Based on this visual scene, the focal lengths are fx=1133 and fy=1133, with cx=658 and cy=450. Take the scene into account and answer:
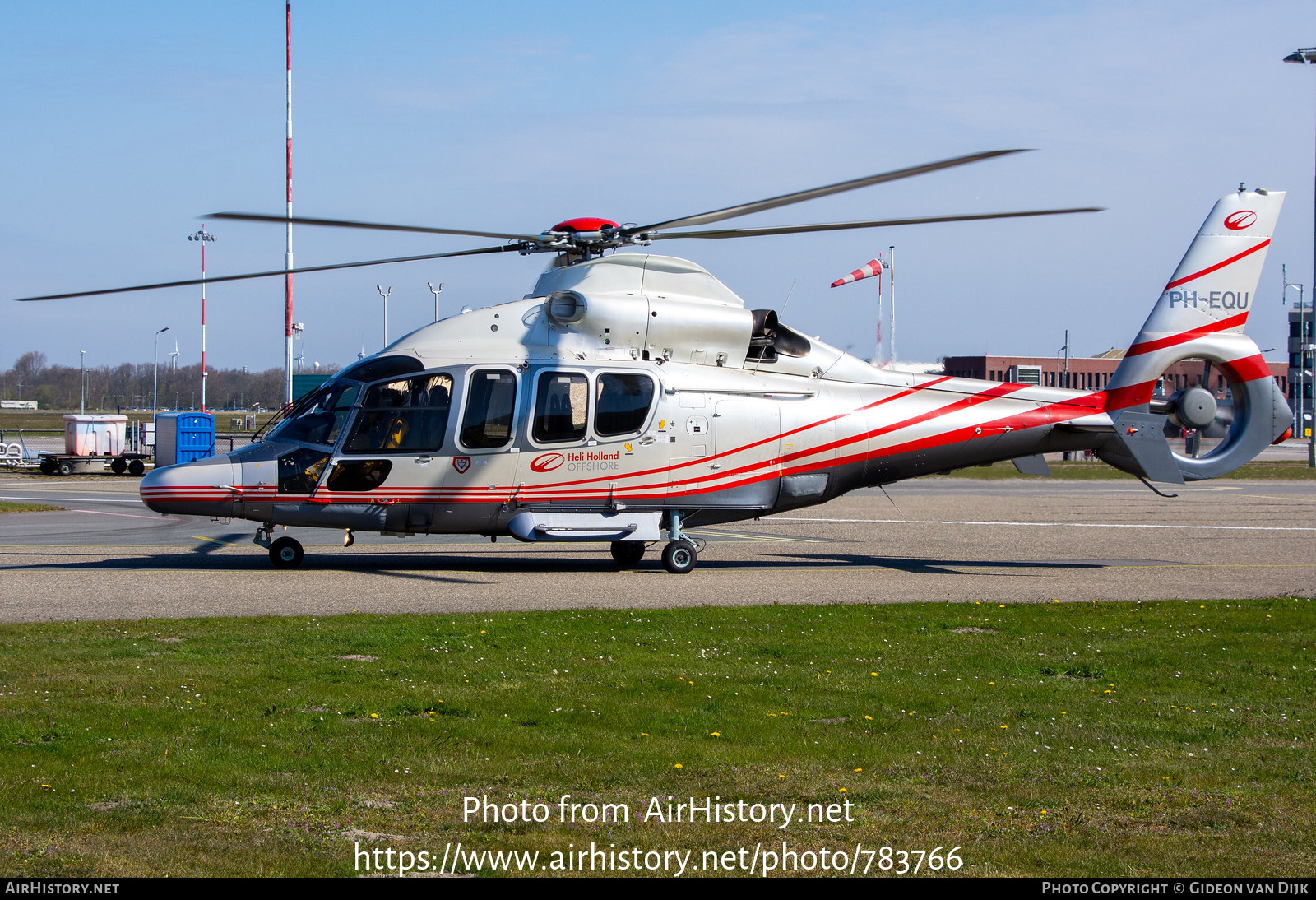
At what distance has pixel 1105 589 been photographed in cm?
1477

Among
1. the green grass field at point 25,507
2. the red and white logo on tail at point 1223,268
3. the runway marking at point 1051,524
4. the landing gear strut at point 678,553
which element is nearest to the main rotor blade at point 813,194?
the landing gear strut at point 678,553

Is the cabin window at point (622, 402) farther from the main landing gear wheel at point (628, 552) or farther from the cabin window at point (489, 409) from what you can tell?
the main landing gear wheel at point (628, 552)

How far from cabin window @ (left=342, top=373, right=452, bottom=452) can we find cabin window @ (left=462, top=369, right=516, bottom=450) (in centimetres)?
32

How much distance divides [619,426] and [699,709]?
28.7 feet

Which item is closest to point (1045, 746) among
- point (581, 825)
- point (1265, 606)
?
point (581, 825)

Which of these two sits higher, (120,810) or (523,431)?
(523,431)

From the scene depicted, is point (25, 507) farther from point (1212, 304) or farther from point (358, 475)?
point (1212, 304)

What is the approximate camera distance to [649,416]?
1631cm

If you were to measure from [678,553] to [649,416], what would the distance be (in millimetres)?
2032

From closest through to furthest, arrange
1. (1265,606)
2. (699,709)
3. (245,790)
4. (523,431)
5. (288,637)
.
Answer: (245,790), (699,709), (288,637), (1265,606), (523,431)

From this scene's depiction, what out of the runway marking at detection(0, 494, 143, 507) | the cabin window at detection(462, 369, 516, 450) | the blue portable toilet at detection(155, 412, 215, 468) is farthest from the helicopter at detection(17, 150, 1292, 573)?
the blue portable toilet at detection(155, 412, 215, 468)

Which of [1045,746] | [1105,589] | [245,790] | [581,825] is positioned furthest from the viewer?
[1105,589]

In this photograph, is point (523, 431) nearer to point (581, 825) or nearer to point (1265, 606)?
point (1265, 606)

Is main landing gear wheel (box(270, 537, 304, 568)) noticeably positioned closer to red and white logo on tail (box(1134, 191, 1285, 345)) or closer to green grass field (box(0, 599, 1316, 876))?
green grass field (box(0, 599, 1316, 876))
